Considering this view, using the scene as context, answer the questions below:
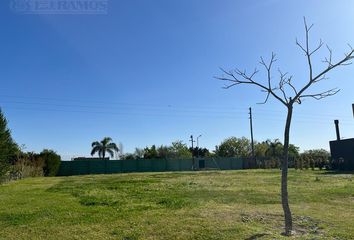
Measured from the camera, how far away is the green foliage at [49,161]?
37.4 m

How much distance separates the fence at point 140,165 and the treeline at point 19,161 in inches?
209

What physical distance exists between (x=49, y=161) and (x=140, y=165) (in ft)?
49.1

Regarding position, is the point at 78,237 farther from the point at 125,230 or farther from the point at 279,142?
the point at 279,142

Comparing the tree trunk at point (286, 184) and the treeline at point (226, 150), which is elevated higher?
the treeline at point (226, 150)

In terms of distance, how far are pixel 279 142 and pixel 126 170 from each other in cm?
4327

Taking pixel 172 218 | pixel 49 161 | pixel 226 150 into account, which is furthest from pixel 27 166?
pixel 226 150

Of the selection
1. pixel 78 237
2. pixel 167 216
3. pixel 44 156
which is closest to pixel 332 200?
pixel 167 216

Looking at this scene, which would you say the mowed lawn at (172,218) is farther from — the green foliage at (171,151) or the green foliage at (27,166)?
the green foliage at (171,151)

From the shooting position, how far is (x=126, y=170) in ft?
161

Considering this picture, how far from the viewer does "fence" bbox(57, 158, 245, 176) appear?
1823 inches

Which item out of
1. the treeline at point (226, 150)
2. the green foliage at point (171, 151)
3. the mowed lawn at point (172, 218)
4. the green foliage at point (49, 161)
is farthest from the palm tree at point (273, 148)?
the mowed lawn at point (172, 218)

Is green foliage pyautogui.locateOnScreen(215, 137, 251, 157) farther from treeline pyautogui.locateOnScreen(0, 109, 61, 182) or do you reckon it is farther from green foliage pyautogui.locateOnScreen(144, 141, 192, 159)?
treeline pyautogui.locateOnScreen(0, 109, 61, 182)

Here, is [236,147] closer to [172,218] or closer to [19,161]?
[19,161]

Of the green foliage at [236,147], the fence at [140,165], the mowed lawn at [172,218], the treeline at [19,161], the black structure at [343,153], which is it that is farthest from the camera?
the green foliage at [236,147]
